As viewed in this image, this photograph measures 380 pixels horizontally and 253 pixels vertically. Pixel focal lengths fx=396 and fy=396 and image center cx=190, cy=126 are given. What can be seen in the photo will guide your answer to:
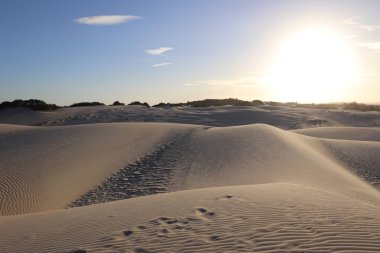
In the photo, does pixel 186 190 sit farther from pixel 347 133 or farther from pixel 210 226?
pixel 347 133

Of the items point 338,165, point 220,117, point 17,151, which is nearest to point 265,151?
point 338,165

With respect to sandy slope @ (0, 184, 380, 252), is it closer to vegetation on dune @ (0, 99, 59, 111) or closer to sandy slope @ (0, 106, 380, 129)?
sandy slope @ (0, 106, 380, 129)

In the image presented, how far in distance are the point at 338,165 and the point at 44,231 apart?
1410cm

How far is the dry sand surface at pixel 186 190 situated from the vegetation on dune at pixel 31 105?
19.7 m

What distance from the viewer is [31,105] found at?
135ft

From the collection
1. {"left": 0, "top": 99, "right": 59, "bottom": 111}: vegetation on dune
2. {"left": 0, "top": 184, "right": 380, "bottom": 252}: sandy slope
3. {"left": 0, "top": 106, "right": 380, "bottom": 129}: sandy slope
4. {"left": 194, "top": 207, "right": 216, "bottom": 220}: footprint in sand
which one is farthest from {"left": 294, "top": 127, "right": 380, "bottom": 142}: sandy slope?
{"left": 0, "top": 99, "right": 59, "bottom": 111}: vegetation on dune

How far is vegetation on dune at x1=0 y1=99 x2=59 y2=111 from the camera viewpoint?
134 ft

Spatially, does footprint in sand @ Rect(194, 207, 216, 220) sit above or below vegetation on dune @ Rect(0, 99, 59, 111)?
below

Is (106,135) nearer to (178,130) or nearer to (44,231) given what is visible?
(178,130)

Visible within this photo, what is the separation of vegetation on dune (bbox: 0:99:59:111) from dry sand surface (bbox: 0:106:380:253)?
19711 millimetres

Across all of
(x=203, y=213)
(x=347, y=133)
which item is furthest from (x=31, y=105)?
(x=203, y=213)

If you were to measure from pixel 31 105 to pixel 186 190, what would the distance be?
3495 cm

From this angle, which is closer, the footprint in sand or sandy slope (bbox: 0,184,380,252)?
sandy slope (bbox: 0,184,380,252)

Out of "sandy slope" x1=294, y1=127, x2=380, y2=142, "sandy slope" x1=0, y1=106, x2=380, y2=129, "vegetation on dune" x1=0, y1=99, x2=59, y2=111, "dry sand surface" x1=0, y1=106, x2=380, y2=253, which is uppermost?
"vegetation on dune" x1=0, y1=99, x2=59, y2=111
